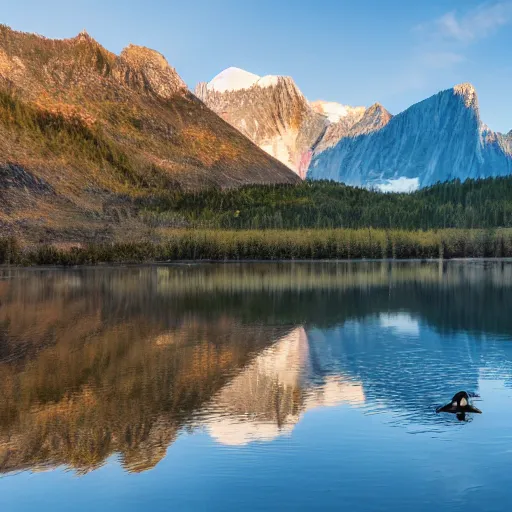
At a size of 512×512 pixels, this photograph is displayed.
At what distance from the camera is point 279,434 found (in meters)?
35.9

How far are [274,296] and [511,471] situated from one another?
290ft

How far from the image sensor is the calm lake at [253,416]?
93.8ft

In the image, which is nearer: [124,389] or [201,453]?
[201,453]

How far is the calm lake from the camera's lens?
28594mm

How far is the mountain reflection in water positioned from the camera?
3628 centimetres

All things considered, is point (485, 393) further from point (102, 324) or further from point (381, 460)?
point (102, 324)

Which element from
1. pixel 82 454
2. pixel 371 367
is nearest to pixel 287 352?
pixel 371 367

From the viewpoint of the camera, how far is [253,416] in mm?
39000

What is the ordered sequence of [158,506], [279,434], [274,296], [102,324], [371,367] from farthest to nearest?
[274,296], [102,324], [371,367], [279,434], [158,506]

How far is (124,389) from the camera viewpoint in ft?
150

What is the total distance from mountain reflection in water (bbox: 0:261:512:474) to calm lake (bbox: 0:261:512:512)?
0.53 ft

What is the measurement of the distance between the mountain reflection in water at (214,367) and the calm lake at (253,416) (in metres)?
0.16

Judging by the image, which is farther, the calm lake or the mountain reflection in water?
the mountain reflection in water

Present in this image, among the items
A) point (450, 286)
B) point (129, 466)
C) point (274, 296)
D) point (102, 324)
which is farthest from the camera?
point (450, 286)
